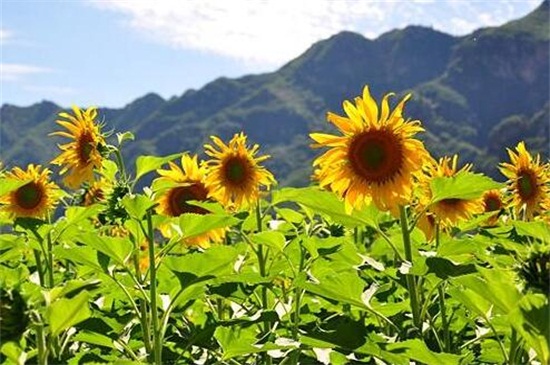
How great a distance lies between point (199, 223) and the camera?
365cm

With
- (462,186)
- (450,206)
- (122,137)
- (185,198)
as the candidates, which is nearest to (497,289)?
(462,186)

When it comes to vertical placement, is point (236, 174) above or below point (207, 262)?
above

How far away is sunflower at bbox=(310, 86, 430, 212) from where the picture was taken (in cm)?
395

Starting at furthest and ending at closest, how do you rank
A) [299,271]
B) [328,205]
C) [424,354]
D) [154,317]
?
[299,271]
[328,205]
[154,317]
[424,354]

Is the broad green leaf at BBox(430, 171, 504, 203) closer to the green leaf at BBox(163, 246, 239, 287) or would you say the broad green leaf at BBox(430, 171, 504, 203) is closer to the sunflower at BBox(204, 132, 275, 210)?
the green leaf at BBox(163, 246, 239, 287)

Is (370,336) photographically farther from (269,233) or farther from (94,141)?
(94,141)

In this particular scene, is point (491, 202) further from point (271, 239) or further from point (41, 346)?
point (41, 346)

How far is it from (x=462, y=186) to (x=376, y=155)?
498 millimetres

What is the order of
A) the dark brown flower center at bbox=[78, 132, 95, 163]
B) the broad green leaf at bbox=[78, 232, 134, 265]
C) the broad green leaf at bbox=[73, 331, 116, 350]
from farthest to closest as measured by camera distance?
the dark brown flower center at bbox=[78, 132, 95, 163], the broad green leaf at bbox=[78, 232, 134, 265], the broad green leaf at bbox=[73, 331, 116, 350]

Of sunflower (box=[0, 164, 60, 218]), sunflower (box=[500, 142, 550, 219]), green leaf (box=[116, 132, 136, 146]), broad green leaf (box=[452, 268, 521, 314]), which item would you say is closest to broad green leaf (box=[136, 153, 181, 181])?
green leaf (box=[116, 132, 136, 146])

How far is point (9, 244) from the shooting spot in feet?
13.7

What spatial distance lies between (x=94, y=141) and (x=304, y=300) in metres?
1.63

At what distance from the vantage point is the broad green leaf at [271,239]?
155 inches

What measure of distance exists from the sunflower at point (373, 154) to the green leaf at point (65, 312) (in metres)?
1.81
